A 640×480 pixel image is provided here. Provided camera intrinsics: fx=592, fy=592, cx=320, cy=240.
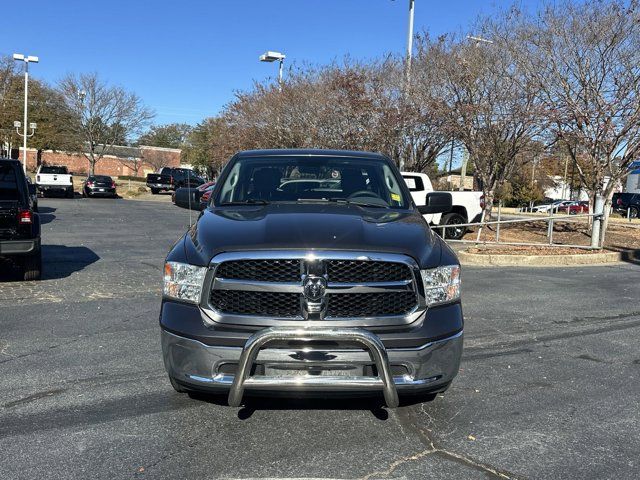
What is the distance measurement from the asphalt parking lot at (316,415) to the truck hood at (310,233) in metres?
1.14

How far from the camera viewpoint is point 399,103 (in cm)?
1955

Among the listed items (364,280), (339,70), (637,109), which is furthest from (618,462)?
(339,70)

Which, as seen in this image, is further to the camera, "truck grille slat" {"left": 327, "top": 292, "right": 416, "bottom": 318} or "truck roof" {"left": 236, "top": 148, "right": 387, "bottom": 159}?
"truck roof" {"left": 236, "top": 148, "right": 387, "bottom": 159}

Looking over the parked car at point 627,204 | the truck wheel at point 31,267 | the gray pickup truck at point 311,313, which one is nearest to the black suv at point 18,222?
the truck wheel at point 31,267

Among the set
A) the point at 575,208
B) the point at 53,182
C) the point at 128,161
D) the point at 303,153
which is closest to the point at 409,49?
the point at 303,153

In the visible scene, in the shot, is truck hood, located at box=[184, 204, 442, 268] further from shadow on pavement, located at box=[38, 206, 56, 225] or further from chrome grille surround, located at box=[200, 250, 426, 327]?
shadow on pavement, located at box=[38, 206, 56, 225]

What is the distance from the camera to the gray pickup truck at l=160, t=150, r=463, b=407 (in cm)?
331

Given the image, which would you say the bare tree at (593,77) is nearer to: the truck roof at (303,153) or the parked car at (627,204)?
the truck roof at (303,153)

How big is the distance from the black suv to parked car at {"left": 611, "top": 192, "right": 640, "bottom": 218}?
107 ft

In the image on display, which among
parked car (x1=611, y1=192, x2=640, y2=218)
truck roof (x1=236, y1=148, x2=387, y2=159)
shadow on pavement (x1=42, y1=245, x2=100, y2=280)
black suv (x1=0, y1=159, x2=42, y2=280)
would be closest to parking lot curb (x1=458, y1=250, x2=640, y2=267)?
truck roof (x1=236, y1=148, x2=387, y2=159)

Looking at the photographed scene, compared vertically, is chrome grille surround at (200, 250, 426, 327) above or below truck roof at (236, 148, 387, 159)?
below

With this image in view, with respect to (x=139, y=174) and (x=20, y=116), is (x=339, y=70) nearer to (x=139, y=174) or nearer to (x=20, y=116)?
(x=20, y=116)

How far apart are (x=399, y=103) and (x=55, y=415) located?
56.3ft

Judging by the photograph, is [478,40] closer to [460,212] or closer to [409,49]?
[409,49]
